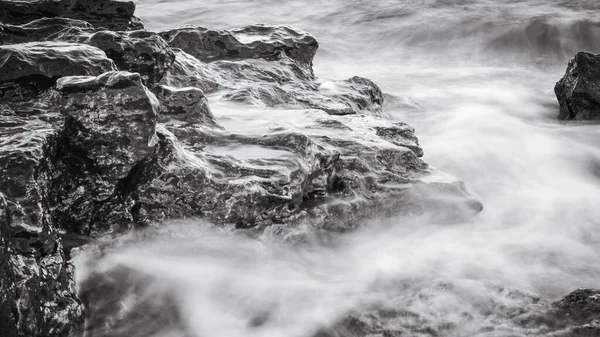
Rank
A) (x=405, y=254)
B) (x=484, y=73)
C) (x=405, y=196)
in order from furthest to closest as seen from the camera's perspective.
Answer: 1. (x=484, y=73)
2. (x=405, y=196)
3. (x=405, y=254)

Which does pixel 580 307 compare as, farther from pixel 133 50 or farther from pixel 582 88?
pixel 582 88

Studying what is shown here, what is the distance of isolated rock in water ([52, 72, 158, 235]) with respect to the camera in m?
3.32

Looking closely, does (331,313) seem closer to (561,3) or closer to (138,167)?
(138,167)

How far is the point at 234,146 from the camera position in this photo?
4.26 meters

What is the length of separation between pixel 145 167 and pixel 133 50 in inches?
53.6

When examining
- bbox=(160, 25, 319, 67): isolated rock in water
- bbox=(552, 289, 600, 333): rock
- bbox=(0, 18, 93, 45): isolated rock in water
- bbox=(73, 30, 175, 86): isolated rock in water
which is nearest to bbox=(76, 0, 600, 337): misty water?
bbox=(552, 289, 600, 333): rock

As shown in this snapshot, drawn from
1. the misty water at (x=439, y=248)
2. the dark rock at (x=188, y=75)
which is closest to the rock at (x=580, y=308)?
the misty water at (x=439, y=248)

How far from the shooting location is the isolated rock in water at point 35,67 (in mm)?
3666

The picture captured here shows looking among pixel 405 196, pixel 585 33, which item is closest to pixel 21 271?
pixel 405 196

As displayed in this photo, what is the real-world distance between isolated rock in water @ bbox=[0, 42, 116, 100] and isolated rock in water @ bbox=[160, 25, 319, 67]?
9.67 feet

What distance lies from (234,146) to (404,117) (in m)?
4.17

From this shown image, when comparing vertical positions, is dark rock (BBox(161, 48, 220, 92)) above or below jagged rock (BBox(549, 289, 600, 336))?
above

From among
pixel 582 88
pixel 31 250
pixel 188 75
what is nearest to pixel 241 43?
pixel 188 75

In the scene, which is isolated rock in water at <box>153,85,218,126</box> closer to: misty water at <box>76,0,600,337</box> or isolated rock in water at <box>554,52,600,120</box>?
misty water at <box>76,0,600,337</box>
